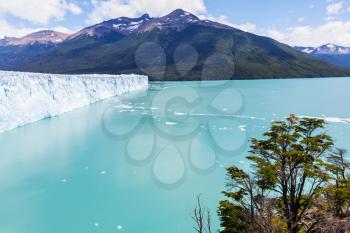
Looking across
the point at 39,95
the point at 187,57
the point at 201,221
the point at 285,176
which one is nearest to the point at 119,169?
the point at 285,176

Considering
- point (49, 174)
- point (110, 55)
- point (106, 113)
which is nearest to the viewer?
point (49, 174)

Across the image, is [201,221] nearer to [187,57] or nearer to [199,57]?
[199,57]

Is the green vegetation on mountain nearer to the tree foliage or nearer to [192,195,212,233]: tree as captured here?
[192,195,212,233]: tree

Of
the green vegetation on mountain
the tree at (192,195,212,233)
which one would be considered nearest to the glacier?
the tree at (192,195,212,233)

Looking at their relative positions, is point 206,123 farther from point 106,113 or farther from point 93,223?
point 93,223

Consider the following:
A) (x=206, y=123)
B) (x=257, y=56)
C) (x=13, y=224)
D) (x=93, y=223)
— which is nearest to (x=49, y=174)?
(x=13, y=224)

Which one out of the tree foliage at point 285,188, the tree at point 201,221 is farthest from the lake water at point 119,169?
the tree foliage at point 285,188

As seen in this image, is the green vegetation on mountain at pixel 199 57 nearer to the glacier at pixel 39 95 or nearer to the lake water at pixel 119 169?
the glacier at pixel 39 95
